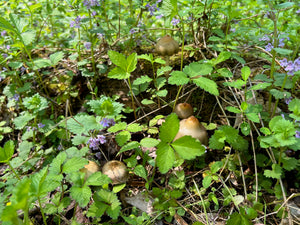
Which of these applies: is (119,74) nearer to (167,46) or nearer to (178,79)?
(178,79)

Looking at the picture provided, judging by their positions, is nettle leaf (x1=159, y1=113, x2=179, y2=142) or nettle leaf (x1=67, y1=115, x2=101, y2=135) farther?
nettle leaf (x1=67, y1=115, x2=101, y2=135)

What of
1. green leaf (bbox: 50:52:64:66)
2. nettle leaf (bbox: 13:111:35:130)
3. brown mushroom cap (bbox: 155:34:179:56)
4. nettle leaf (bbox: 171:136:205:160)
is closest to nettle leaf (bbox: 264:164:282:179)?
nettle leaf (bbox: 171:136:205:160)

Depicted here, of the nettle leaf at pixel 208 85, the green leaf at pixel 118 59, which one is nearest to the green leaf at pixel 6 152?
the green leaf at pixel 118 59

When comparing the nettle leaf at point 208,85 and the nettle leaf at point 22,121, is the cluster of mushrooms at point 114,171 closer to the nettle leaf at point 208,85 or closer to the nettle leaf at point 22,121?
the nettle leaf at point 22,121

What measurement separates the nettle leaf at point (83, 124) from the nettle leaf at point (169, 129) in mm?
623

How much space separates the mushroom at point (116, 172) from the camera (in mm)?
2115

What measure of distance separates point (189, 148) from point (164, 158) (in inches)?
8.1

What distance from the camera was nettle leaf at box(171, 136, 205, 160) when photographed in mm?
1547

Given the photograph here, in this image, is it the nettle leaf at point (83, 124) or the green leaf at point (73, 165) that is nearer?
the green leaf at point (73, 165)

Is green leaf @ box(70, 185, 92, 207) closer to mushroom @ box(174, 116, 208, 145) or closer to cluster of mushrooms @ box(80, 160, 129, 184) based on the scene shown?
cluster of mushrooms @ box(80, 160, 129, 184)

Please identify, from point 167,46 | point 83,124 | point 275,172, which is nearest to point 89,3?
point 167,46

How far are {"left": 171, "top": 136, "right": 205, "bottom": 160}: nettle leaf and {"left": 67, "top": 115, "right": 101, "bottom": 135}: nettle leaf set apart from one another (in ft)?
2.51

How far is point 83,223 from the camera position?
1966 mm

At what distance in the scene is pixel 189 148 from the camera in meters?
1.58
